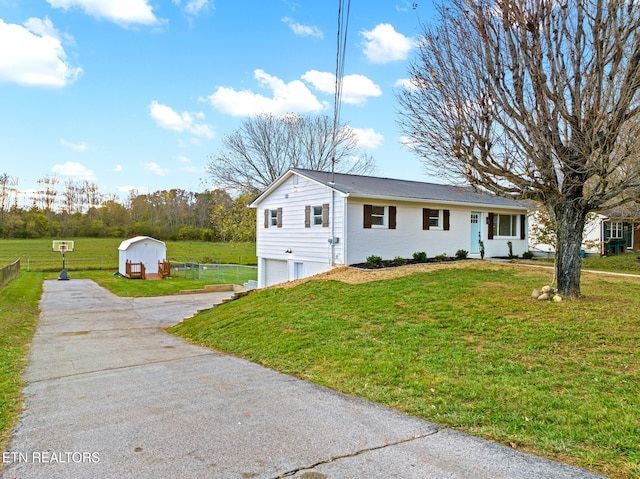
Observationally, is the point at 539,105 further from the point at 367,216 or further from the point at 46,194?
the point at 46,194

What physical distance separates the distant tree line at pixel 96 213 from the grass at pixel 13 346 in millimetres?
31122

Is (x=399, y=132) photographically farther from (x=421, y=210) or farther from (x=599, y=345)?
(x=421, y=210)

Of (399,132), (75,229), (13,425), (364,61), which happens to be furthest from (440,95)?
(75,229)

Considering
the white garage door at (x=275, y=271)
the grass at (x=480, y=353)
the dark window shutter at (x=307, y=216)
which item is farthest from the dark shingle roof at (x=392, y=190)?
the grass at (x=480, y=353)

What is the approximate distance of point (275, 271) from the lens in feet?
68.4

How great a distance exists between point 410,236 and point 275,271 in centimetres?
673

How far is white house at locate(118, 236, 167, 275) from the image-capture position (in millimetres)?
30594

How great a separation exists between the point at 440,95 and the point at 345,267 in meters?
8.17

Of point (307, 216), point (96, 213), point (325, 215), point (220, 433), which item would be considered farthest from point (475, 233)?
point (96, 213)

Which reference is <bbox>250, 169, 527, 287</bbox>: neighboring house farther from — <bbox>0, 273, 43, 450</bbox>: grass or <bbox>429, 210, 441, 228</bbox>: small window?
→ <bbox>0, 273, 43, 450</bbox>: grass

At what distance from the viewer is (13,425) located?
14.3ft

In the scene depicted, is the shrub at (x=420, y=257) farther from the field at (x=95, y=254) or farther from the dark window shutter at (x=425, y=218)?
the field at (x=95, y=254)

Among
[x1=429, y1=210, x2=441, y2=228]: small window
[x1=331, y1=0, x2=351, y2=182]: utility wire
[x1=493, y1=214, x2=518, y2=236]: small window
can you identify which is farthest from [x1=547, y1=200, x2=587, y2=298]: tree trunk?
[x1=493, y1=214, x2=518, y2=236]: small window

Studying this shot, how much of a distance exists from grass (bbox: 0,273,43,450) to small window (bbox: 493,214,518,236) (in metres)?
19.0
